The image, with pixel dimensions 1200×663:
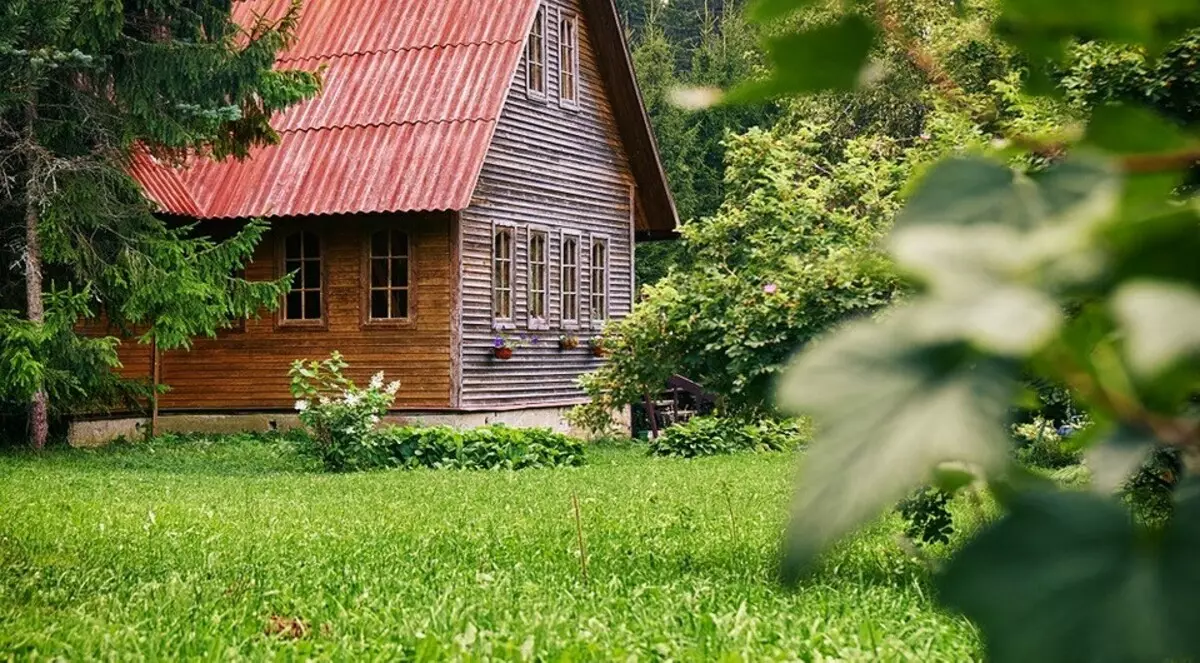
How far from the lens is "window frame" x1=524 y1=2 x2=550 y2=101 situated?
20781 millimetres

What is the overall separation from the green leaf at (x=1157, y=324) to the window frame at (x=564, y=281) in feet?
69.7

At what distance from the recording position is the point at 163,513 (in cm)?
1031

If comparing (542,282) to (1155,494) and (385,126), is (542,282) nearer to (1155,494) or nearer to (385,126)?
(385,126)

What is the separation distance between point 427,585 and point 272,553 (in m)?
1.70

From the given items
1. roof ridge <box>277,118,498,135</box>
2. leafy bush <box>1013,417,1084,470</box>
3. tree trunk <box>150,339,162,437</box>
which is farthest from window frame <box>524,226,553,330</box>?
leafy bush <box>1013,417,1084,470</box>

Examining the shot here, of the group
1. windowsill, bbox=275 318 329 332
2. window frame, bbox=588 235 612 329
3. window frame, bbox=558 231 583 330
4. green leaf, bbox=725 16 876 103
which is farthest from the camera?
window frame, bbox=588 235 612 329

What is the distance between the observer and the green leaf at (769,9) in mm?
652

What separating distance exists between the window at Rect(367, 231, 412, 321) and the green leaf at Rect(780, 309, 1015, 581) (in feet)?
63.7

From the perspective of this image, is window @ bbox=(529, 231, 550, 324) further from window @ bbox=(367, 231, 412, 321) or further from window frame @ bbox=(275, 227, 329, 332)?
window frame @ bbox=(275, 227, 329, 332)

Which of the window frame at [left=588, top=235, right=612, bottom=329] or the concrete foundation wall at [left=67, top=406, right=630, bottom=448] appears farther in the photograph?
the window frame at [left=588, top=235, right=612, bottom=329]

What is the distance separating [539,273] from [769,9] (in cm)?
2086

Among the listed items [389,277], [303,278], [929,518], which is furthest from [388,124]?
[929,518]

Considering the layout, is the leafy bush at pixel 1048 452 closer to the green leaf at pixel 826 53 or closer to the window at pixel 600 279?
the green leaf at pixel 826 53

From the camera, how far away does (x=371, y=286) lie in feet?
65.2
